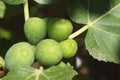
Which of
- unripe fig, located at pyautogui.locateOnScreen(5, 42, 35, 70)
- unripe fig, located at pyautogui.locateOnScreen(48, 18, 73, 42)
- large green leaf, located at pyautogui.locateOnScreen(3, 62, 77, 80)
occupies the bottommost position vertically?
large green leaf, located at pyautogui.locateOnScreen(3, 62, 77, 80)

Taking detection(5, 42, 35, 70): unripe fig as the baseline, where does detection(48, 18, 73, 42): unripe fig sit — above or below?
above

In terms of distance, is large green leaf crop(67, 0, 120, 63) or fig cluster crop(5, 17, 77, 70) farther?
large green leaf crop(67, 0, 120, 63)

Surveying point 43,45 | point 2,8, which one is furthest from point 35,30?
point 2,8

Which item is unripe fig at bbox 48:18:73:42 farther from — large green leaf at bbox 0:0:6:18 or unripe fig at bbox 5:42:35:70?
large green leaf at bbox 0:0:6:18

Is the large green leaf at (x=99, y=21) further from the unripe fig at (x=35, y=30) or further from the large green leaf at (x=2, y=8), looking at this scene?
the large green leaf at (x=2, y=8)

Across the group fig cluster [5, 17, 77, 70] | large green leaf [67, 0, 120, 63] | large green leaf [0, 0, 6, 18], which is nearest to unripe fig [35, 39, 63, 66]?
fig cluster [5, 17, 77, 70]

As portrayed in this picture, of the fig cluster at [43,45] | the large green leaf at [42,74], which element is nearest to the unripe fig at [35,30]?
the fig cluster at [43,45]

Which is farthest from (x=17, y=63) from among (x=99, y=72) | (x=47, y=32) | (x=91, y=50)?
(x=99, y=72)

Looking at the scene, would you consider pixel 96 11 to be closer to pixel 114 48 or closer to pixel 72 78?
pixel 114 48
